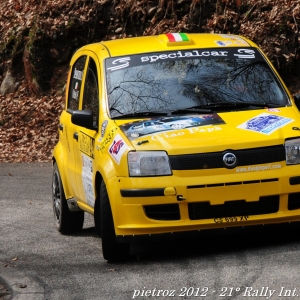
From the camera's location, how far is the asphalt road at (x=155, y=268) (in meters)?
6.96

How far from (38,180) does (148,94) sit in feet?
19.3

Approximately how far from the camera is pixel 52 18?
20.2m

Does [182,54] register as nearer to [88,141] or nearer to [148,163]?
[88,141]

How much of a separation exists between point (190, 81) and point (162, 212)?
5.24 feet

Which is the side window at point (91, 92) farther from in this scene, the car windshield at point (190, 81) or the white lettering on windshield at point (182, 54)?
the white lettering on windshield at point (182, 54)

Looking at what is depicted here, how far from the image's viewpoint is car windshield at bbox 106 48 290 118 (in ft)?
29.2

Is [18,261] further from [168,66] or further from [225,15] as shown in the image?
[225,15]

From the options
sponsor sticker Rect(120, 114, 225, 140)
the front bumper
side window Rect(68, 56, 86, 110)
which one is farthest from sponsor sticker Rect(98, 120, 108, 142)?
side window Rect(68, 56, 86, 110)

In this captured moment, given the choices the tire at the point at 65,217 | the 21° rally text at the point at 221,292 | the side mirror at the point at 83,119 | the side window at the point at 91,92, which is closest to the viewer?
the 21° rally text at the point at 221,292

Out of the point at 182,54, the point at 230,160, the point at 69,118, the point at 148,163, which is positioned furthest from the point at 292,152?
the point at 69,118

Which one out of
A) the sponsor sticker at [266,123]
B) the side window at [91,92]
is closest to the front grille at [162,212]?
the sponsor sticker at [266,123]

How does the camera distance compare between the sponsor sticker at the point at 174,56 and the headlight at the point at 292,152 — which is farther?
the sponsor sticker at the point at 174,56

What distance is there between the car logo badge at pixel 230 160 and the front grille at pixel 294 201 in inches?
22.4

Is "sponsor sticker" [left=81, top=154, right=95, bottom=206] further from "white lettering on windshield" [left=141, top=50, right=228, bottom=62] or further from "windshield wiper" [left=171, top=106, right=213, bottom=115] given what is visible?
"white lettering on windshield" [left=141, top=50, right=228, bottom=62]
